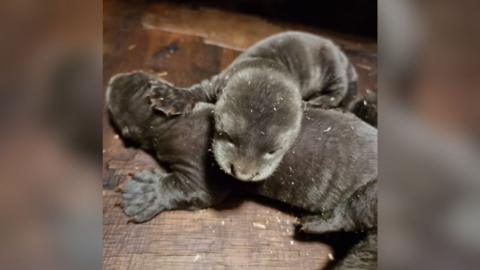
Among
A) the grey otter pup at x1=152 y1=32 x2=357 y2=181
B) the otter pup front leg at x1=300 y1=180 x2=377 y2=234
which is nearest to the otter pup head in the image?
the grey otter pup at x1=152 y1=32 x2=357 y2=181

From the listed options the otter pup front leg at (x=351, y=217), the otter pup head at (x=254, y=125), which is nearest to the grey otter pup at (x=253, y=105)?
the otter pup head at (x=254, y=125)

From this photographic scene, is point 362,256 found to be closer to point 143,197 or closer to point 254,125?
point 254,125

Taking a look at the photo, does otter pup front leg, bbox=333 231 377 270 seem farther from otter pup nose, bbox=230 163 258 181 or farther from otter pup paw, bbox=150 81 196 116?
otter pup paw, bbox=150 81 196 116

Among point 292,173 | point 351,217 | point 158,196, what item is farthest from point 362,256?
point 158,196

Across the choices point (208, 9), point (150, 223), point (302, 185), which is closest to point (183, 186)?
point (150, 223)

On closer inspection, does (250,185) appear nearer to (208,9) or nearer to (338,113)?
(338,113)

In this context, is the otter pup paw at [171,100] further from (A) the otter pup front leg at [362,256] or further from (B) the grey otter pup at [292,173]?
(A) the otter pup front leg at [362,256]
